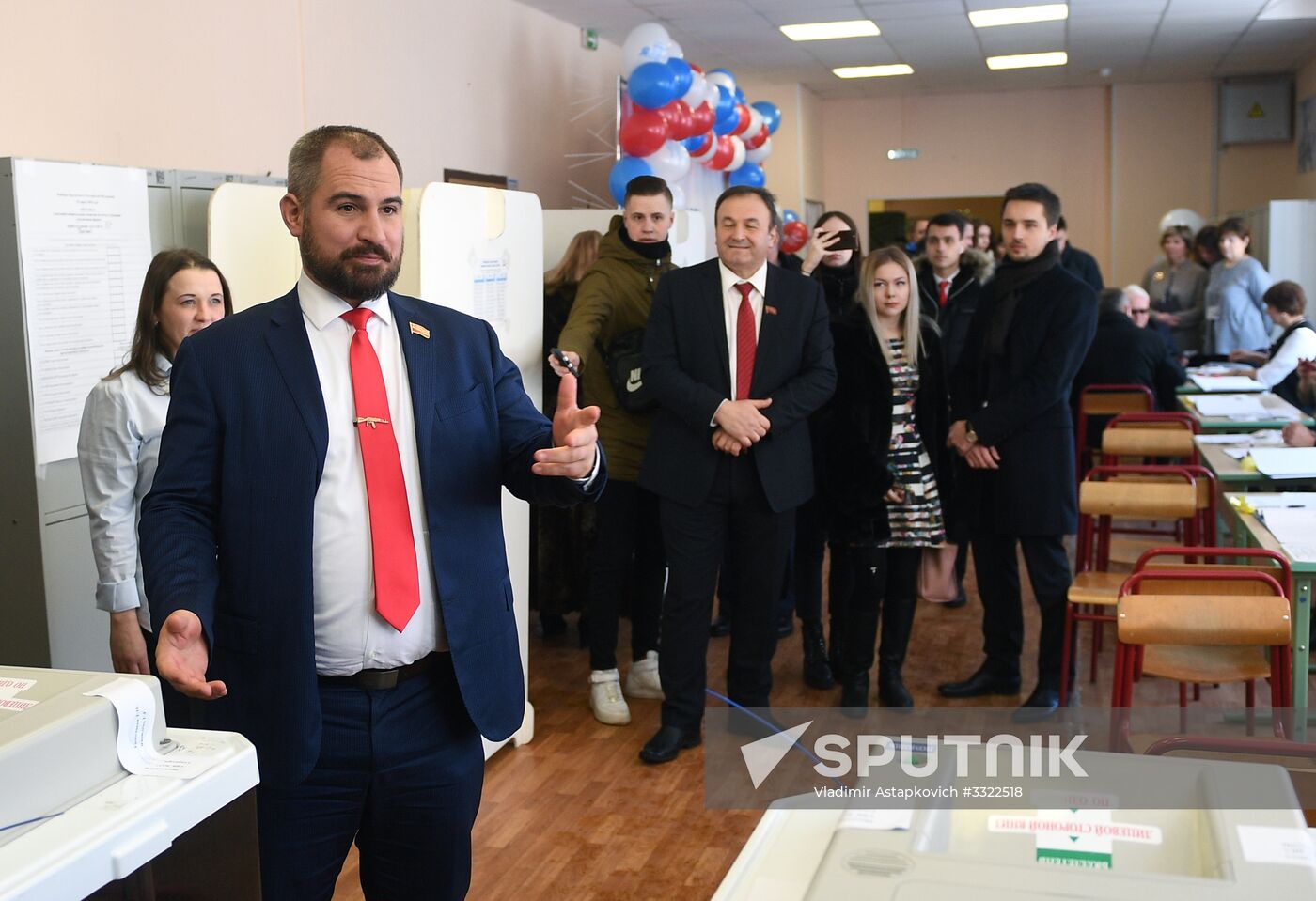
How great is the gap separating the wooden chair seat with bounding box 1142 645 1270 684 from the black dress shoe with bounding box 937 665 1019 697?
88 cm

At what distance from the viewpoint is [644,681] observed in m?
4.41

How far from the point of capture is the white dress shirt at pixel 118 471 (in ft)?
8.40

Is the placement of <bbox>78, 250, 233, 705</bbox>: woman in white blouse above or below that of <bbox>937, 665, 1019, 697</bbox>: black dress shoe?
above

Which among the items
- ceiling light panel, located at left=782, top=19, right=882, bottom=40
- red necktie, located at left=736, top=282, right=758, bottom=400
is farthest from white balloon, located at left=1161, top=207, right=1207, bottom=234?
red necktie, located at left=736, top=282, right=758, bottom=400

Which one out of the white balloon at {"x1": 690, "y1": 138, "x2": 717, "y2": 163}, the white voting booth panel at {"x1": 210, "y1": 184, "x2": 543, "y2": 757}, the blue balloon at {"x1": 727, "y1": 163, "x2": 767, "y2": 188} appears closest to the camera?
the white voting booth panel at {"x1": 210, "y1": 184, "x2": 543, "y2": 757}

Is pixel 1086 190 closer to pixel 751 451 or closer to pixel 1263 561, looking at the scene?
pixel 1263 561

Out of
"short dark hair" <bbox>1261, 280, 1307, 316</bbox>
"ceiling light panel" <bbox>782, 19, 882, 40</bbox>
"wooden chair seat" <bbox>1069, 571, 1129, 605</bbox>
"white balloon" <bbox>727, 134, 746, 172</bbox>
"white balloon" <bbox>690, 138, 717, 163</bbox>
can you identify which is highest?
"ceiling light panel" <bbox>782, 19, 882, 40</bbox>

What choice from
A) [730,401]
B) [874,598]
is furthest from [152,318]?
[874,598]

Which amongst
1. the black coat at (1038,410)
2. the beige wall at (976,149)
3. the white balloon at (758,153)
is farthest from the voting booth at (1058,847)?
the beige wall at (976,149)

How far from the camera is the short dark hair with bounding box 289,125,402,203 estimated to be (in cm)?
183

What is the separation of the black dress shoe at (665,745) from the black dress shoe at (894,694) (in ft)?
2.45

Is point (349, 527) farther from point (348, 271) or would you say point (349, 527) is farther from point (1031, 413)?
point (1031, 413)

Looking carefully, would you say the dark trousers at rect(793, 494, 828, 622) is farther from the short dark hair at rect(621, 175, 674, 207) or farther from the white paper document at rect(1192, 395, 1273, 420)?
the white paper document at rect(1192, 395, 1273, 420)

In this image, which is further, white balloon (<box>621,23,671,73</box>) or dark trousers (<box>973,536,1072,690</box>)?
white balloon (<box>621,23,671,73</box>)
